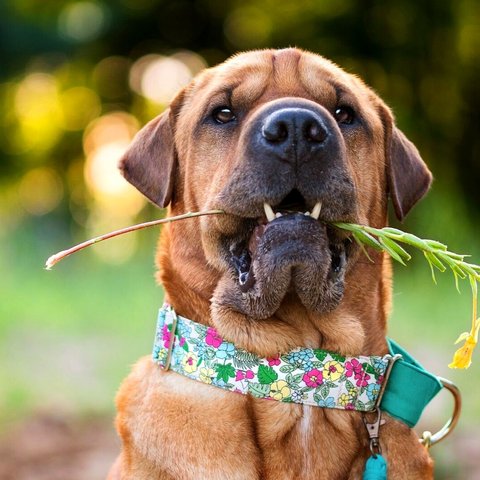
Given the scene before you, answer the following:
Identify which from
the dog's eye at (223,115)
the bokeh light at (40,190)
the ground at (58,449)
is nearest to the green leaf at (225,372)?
the dog's eye at (223,115)

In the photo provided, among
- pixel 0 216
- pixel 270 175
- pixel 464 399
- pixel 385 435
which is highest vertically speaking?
pixel 270 175

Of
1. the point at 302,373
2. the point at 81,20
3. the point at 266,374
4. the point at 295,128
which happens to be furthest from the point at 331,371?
the point at 81,20

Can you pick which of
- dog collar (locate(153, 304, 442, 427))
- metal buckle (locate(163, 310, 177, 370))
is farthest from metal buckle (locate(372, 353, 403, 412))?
metal buckle (locate(163, 310, 177, 370))

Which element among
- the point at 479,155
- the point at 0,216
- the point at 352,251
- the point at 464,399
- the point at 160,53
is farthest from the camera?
the point at 0,216

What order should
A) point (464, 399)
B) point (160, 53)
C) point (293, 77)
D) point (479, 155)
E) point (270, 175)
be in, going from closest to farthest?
1. point (270, 175)
2. point (293, 77)
3. point (464, 399)
4. point (479, 155)
5. point (160, 53)

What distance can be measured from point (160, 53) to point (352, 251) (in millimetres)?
15521

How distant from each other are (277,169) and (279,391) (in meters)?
0.80

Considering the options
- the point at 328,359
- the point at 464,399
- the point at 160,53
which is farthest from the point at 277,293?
the point at 160,53

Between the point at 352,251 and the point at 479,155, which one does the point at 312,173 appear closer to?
the point at 352,251

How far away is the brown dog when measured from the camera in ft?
10.5

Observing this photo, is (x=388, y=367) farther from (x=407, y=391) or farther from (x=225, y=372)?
(x=225, y=372)

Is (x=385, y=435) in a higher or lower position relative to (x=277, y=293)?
lower

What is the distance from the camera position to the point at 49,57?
18.8m

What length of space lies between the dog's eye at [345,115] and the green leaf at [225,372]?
44.5 inches
